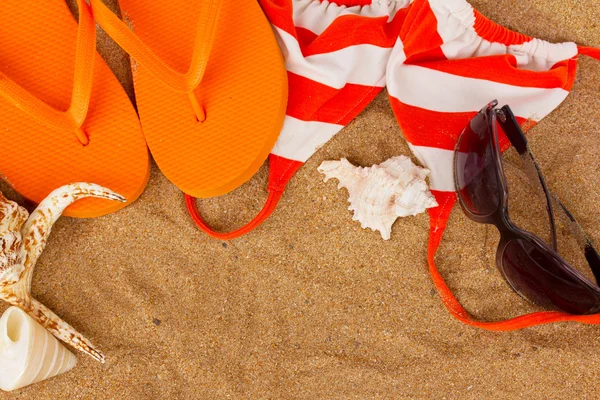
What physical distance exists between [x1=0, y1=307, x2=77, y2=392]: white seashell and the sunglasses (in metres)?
0.75

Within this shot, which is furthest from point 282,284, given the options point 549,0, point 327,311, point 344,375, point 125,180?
point 549,0

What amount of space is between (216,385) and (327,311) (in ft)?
0.78

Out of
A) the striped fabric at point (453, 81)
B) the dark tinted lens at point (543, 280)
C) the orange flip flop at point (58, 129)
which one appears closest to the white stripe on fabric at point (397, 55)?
the striped fabric at point (453, 81)

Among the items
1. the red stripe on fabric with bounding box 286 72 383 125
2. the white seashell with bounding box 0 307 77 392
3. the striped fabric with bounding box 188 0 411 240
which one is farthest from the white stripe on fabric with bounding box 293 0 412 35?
the white seashell with bounding box 0 307 77 392

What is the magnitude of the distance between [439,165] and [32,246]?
723 mm

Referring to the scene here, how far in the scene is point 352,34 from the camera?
2.68ft

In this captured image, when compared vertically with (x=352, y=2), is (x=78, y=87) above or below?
above

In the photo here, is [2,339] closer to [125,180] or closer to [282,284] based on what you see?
[125,180]

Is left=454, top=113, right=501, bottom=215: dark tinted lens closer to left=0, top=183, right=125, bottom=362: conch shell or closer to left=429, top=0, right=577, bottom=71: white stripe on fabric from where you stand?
left=429, top=0, right=577, bottom=71: white stripe on fabric

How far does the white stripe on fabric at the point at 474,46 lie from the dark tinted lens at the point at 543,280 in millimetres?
336

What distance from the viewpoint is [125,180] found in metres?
0.82

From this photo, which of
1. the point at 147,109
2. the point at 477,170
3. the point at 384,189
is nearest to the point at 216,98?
the point at 147,109

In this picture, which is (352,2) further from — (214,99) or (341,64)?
(214,99)

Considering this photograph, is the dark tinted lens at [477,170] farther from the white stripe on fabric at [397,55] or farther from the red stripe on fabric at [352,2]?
the red stripe on fabric at [352,2]
